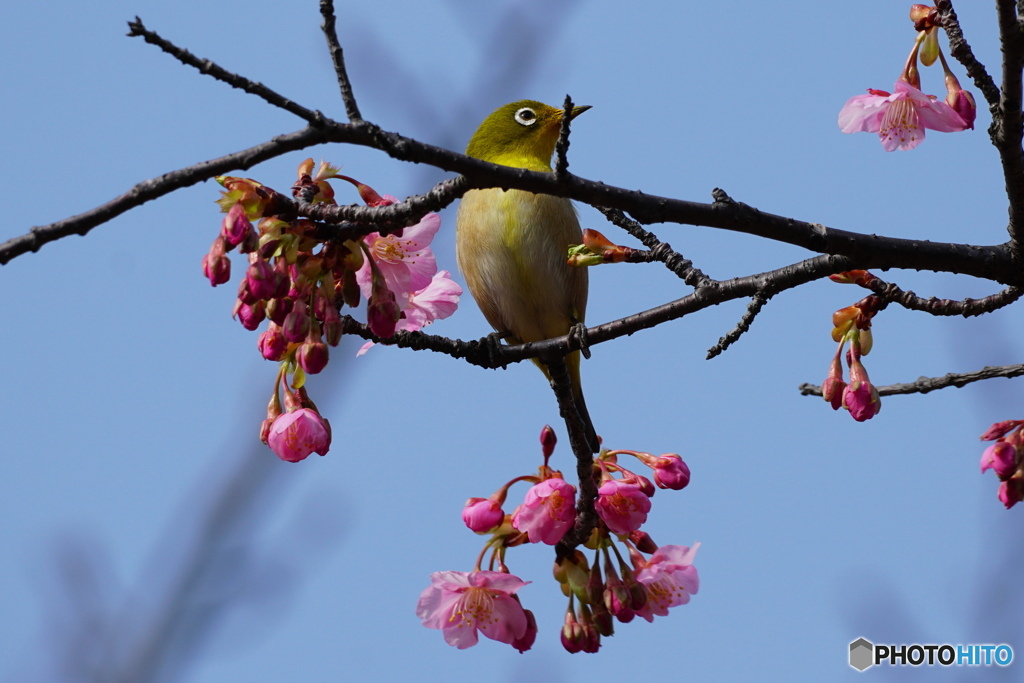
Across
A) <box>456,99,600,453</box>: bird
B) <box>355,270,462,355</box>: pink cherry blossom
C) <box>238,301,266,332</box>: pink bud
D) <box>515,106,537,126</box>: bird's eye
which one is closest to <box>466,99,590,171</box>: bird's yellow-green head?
<box>515,106,537,126</box>: bird's eye

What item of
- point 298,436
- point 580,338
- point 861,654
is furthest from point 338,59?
point 861,654

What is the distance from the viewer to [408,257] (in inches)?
147

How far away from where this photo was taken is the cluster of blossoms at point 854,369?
3584 mm

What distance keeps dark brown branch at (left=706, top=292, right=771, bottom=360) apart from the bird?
235 cm

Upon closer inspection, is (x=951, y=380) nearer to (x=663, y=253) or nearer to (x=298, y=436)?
(x=663, y=253)

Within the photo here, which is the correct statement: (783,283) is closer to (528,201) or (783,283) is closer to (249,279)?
(249,279)

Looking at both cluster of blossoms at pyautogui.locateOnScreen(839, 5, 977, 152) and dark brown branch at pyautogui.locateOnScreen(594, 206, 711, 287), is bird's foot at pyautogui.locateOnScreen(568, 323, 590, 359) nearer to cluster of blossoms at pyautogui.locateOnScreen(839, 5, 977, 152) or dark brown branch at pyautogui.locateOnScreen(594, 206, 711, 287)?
dark brown branch at pyautogui.locateOnScreen(594, 206, 711, 287)

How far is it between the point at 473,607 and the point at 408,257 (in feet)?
4.45

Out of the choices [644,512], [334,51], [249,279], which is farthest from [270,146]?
[644,512]

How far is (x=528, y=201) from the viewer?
593 cm

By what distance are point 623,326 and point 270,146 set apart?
5.00 ft

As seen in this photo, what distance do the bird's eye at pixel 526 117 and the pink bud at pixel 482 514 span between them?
3.77m

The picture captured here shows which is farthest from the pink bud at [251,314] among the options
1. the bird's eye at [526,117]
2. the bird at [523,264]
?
the bird's eye at [526,117]

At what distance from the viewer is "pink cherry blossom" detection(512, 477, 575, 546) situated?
3.57m
